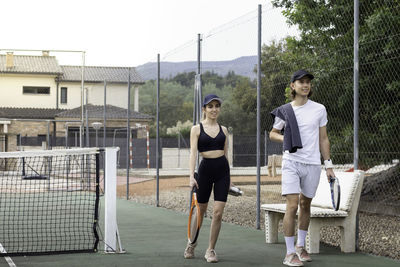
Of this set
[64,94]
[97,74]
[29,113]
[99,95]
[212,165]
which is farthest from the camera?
[97,74]

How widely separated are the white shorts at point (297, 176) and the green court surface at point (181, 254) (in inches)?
29.2

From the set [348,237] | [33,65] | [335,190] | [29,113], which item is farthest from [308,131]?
[33,65]

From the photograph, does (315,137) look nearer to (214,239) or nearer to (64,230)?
(214,239)

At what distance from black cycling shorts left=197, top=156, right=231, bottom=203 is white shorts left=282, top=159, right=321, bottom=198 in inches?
24.5

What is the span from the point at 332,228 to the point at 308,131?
3944mm

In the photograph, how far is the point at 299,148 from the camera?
6.52 metres

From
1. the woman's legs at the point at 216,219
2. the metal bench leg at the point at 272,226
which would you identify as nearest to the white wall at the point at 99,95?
the metal bench leg at the point at 272,226

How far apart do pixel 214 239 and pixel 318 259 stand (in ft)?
3.45

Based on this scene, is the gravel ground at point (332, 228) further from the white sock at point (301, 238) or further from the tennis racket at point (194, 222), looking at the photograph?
→ the tennis racket at point (194, 222)

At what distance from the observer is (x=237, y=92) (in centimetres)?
1377

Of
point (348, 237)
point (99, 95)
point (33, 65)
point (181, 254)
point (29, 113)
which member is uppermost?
point (33, 65)

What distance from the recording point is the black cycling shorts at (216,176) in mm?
6957

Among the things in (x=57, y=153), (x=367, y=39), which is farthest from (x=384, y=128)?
(x=57, y=153)

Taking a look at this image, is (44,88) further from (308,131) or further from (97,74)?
(308,131)
